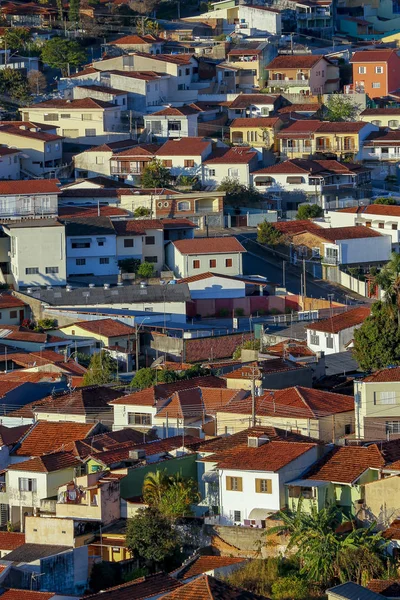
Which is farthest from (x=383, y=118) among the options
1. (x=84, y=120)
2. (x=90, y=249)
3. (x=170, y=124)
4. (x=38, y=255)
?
(x=38, y=255)

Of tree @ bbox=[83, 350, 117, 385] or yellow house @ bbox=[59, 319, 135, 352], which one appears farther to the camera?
yellow house @ bbox=[59, 319, 135, 352]

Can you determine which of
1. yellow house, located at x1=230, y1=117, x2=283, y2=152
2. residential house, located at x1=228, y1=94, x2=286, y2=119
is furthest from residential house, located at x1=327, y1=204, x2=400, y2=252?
residential house, located at x1=228, y1=94, x2=286, y2=119

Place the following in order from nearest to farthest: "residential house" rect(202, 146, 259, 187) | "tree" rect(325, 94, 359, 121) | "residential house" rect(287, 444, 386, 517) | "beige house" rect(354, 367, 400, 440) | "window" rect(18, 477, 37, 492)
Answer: "residential house" rect(287, 444, 386, 517), "window" rect(18, 477, 37, 492), "beige house" rect(354, 367, 400, 440), "residential house" rect(202, 146, 259, 187), "tree" rect(325, 94, 359, 121)

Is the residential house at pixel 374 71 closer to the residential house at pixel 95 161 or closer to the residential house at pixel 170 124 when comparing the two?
the residential house at pixel 170 124

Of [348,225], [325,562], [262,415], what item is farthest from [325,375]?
[348,225]

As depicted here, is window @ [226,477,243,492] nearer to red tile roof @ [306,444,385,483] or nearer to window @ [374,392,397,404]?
red tile roof @ [306,444,385,483]

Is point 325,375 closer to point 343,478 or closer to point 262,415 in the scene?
point 262,415

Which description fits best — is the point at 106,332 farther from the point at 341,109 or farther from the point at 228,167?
the point at 341,109

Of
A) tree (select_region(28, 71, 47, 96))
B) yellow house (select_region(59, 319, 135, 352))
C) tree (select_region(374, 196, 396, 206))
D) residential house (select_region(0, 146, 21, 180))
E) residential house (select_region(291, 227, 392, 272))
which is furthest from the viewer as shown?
tree (select_region(28, 71, 47, 96))
